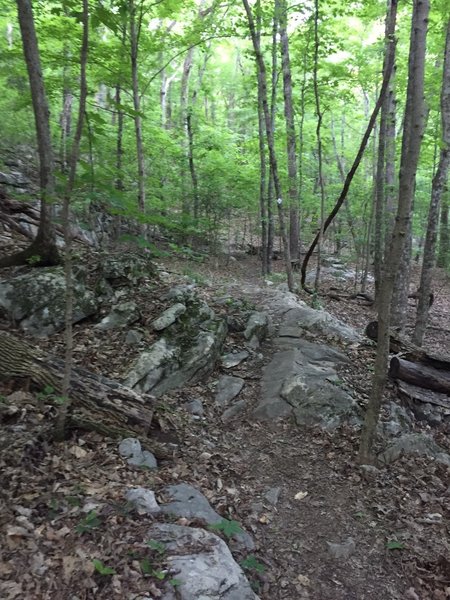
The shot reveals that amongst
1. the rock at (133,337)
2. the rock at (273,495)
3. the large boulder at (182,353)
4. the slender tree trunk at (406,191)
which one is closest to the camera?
the slender tree trunk at (406,191)

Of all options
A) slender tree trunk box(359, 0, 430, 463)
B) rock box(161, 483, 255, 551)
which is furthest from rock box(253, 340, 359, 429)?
rock box(161, 483, 255, 551)

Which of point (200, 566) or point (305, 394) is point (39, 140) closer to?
point (305, 394)

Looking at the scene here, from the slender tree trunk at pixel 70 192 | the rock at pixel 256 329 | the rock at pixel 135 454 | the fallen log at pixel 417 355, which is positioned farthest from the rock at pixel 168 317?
the fallen log at pixel 417 355

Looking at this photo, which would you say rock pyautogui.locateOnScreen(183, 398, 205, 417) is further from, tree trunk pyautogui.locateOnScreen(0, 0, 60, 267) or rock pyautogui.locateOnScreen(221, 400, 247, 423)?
tree trunk pyautogui.locateOnScreen(0, 0, 60, 267)

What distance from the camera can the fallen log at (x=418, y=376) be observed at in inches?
259

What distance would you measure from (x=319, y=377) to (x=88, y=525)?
4087 mm

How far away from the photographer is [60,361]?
4.73 meters

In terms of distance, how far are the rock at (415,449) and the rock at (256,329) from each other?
2.76 m

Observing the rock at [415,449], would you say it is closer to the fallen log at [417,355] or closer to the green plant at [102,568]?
the fallen log at [417,355]

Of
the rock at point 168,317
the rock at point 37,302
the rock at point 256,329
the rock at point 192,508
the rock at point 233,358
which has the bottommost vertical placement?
the rock at point 192,508

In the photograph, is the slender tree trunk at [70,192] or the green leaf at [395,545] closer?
the slender tree trunk at [70,192]

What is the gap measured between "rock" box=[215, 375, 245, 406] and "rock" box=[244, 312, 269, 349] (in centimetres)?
94

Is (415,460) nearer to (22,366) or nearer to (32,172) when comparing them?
(22,366)

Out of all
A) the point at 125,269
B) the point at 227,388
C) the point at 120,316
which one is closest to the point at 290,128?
the point at 125,269
